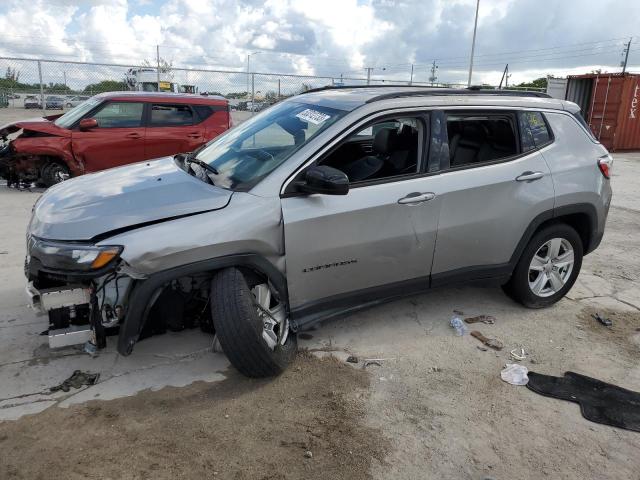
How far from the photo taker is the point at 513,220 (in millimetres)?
4043

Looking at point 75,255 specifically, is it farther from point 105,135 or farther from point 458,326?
point 105,135

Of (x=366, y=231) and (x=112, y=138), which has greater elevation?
(x=112, y=138)

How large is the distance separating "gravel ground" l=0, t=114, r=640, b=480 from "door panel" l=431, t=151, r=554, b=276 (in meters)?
0.64

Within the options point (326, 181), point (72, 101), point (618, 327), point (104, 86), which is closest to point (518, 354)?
point (618, 327)

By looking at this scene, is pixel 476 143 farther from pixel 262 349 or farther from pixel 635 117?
pixel 635 117

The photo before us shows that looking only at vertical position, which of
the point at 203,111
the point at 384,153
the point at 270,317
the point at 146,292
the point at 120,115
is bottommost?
the point at 270,317

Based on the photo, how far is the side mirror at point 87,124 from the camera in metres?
8.46

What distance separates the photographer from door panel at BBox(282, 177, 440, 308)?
3301 mm

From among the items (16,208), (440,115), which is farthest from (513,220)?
(16,208)

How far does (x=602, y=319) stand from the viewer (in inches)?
174

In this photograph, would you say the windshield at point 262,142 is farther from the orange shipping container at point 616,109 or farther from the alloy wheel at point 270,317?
the orange shipping container at point 616,109

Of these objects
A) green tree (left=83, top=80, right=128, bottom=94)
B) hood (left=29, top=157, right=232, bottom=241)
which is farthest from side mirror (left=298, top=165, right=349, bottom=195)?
green tree (left=83, top=80, right=128, bottom=94)

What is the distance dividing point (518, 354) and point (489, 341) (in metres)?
0.24

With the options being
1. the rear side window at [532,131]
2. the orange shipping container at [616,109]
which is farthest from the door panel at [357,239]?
the orange shipping container at [616,109]
